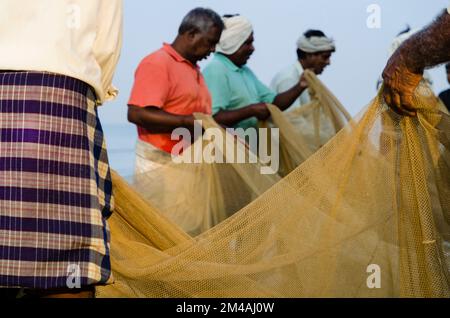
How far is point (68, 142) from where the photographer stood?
3436 millimetres

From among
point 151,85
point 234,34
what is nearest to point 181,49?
point 151,85

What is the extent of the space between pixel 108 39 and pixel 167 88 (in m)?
3.23

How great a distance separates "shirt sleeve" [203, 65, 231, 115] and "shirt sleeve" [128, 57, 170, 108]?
3.74 ft

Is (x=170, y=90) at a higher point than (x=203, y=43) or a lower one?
lower

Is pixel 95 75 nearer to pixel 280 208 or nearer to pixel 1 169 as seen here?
pixel 1 169

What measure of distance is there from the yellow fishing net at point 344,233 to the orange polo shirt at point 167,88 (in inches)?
106

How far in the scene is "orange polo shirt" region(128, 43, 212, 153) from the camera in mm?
6680

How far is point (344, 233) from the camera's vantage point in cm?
396

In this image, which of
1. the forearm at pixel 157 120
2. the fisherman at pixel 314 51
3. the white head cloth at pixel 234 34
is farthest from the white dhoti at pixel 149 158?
the fisherman at pixel 314 51

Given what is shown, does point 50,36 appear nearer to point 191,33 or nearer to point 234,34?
point 191,33

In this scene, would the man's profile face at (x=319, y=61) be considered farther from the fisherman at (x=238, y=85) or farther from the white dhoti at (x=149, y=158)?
the white dhoti at (x=149, y=158)

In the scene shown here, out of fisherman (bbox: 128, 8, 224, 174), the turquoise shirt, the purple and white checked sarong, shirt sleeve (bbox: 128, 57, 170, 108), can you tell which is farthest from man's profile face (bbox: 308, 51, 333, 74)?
the purple and white checked sarong

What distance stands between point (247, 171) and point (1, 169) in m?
2.80

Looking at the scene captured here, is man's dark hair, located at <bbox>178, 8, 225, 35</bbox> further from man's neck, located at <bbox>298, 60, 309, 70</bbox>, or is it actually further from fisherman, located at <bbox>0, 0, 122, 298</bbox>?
fisherman, located at <bbox>0, 0, 122, 298</bbox>
